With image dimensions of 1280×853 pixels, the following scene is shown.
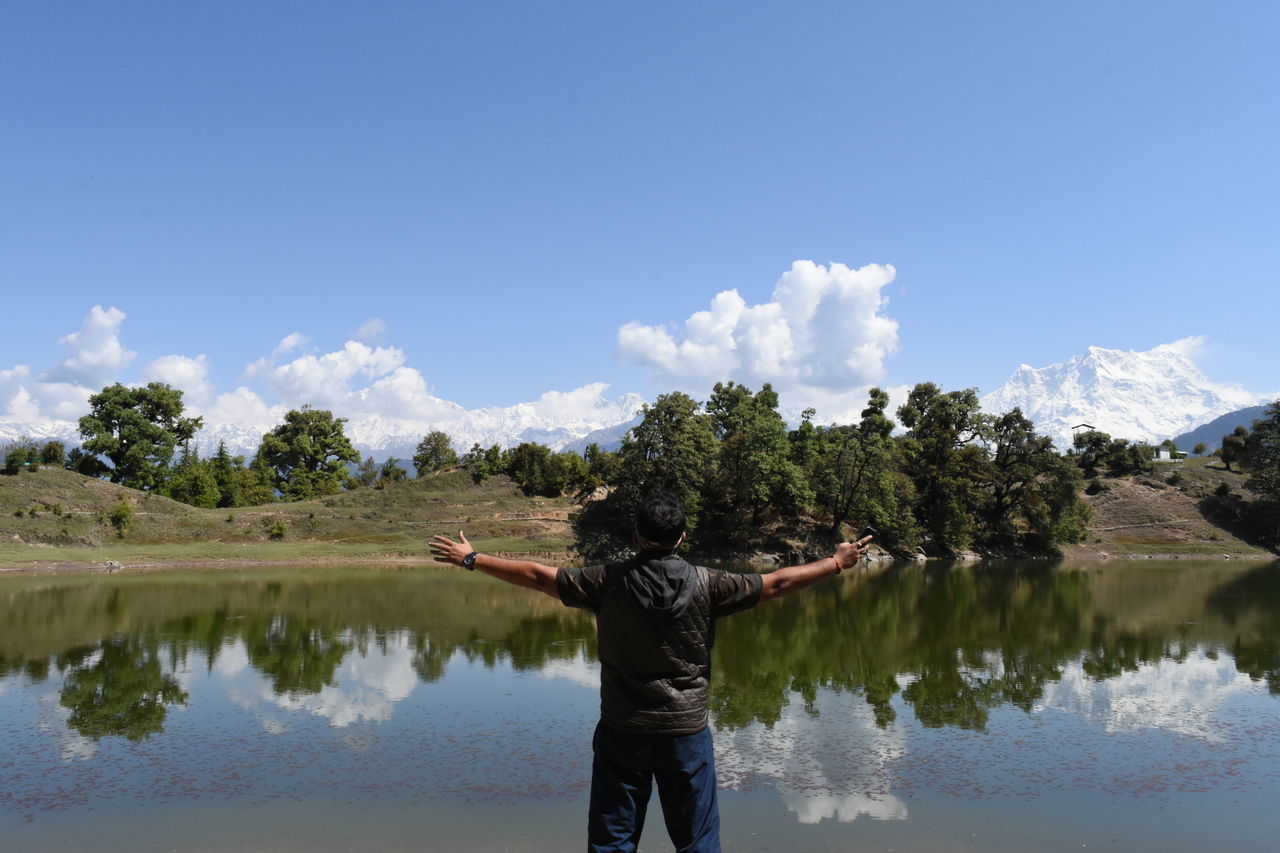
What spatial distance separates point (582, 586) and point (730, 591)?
39.9 inches

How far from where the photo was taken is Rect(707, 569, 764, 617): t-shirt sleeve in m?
5.59

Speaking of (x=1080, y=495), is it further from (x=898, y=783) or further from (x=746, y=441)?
(x=898, y=783)

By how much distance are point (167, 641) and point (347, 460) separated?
303ft

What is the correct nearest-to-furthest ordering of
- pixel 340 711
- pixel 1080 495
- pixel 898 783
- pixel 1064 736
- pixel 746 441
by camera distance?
pixel 898 783, pixel 1064 736, pixel 340 711, pixel 746 441, pixel 1080 495

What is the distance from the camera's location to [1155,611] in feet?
112

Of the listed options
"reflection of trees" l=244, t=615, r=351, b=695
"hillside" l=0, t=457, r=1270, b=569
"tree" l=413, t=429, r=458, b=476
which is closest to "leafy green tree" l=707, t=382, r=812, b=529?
"hillside" l=0, t=457, r=1270, b=569

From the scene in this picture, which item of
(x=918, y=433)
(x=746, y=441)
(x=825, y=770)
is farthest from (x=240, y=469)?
(x=825, y=770)

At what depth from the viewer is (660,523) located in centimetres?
553

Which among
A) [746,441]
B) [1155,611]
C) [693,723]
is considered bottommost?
[1155,611]

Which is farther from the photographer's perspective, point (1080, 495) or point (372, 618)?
point (1080, 495)

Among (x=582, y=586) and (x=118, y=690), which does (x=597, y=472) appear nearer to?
(x=118, y=690)

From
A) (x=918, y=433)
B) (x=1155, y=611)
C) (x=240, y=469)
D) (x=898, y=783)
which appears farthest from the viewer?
(x=240, y=469)

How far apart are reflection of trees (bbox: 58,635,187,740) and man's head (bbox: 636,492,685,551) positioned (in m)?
13.2

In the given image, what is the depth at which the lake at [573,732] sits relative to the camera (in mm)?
10172
